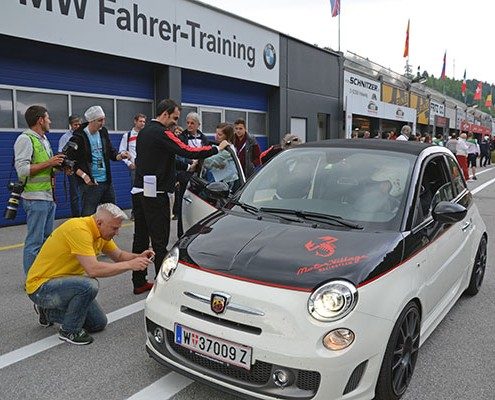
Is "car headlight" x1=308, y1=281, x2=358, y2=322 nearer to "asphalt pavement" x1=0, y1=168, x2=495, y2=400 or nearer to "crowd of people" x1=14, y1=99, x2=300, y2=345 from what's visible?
"asphalt pavement" x1=0, y1=168, x2=495, y2=400

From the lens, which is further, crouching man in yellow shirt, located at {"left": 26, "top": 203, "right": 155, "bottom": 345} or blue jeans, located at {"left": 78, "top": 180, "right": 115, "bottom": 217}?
blue jeans, located at {"left": 78, "top": 180, "right": 115, "bottom": 217}

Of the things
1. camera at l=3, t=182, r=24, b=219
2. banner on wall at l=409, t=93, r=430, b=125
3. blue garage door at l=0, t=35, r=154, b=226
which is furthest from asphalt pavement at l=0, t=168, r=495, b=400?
banner on wall at l=409, t=93, r=430, b=125

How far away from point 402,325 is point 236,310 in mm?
1008

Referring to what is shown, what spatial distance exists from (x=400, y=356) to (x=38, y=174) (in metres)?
3.71

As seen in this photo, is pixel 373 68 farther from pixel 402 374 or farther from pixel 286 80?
pixel 402 374

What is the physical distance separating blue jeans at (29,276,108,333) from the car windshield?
1336 mm

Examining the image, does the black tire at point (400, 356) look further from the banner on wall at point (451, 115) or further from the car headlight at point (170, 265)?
the banner on wall at point (451, 115)

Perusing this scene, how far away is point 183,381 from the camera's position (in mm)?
3059

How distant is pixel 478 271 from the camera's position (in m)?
4.86

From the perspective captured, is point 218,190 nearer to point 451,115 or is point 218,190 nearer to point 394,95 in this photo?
point 394,95

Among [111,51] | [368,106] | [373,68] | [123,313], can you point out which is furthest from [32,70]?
[373,68]

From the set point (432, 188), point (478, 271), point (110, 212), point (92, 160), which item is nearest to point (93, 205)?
point (92, 160)

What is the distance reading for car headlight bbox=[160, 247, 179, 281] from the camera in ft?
9.82

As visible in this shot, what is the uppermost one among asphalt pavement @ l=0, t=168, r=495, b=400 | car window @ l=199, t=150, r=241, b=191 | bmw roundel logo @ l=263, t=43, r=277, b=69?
bmw roundel logo @ l=263, t=43, r=277, b=69
